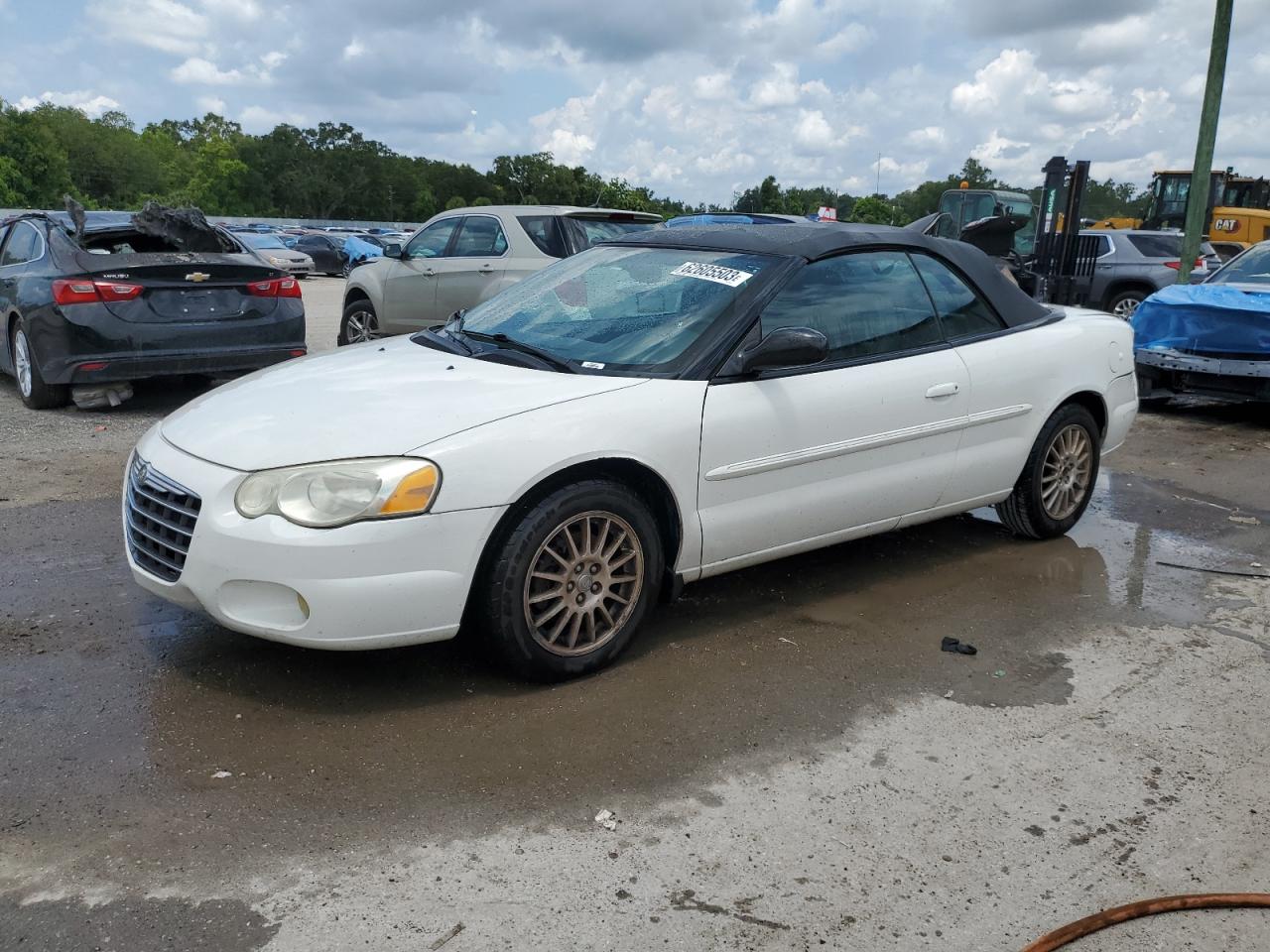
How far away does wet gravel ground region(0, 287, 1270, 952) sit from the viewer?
2.65m

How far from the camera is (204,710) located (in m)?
3.63

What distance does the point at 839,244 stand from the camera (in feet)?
15.4

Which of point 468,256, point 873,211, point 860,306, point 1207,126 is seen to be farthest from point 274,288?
point 873,211

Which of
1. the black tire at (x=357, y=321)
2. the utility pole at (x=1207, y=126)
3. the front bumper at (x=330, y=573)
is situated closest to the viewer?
the front bumper at (x=330, y=573)

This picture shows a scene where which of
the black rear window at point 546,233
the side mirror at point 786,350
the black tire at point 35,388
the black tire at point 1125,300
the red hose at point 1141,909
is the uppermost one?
the black rear window at point 546,233

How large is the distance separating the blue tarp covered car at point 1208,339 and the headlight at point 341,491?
7826 mm

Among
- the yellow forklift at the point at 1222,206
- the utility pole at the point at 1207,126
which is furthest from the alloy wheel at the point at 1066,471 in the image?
the yellow forklift at the point at 1222,206

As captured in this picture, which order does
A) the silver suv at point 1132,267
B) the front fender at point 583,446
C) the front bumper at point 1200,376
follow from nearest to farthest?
the front fender at point 583,446 → the front bumper at point 1200,376 → the silver suv at point 1132,267

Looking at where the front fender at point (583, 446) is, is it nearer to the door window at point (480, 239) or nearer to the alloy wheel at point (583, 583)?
the alloy wheel at point (583, 583)

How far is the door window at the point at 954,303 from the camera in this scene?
5004 millimetres

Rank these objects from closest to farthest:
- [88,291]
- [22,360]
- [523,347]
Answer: [523,347], [88,291], [22,360]

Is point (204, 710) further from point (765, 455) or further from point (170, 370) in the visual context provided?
point (170, 370)

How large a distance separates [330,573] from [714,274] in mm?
2002

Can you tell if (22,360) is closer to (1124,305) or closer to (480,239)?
(480,239)
